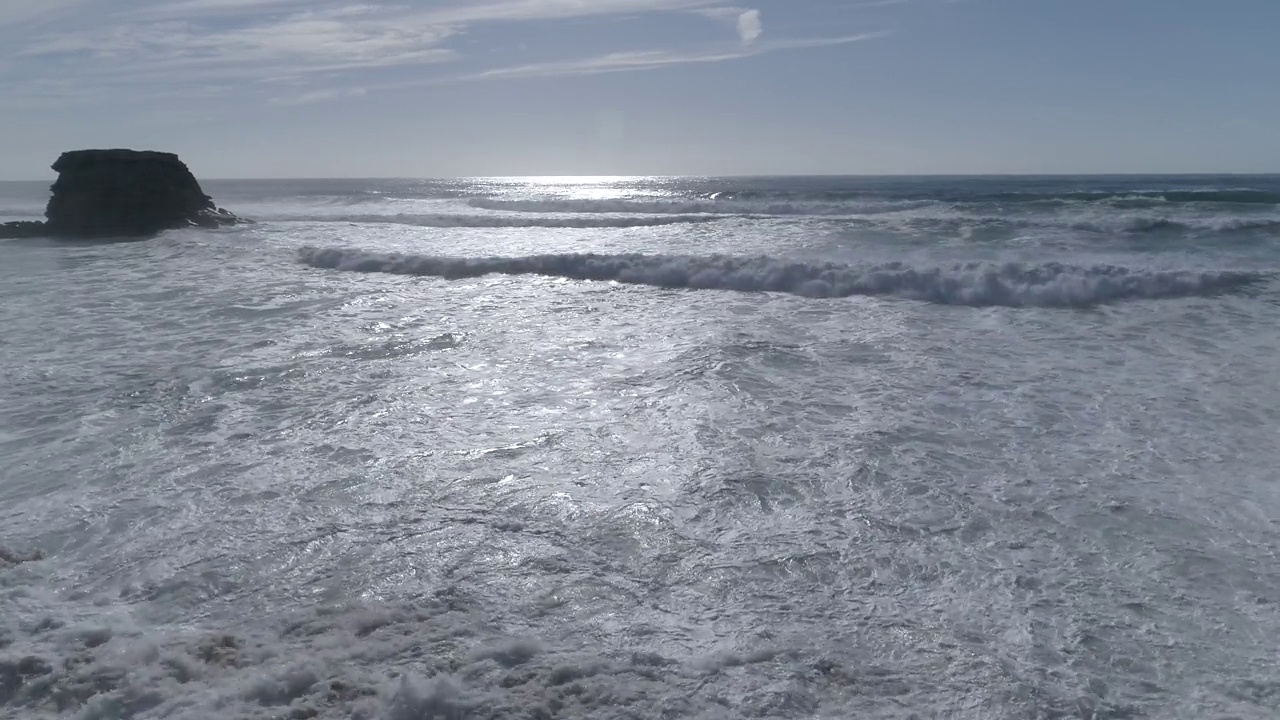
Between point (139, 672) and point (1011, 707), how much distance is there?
11.1 ft

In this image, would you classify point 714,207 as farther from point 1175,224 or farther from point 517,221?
point 1175,224

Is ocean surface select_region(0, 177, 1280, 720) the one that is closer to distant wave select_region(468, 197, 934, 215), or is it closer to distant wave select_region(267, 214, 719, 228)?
distant wave select_region(267, 214, 719, 228)

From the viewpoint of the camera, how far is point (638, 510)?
4.92 meters

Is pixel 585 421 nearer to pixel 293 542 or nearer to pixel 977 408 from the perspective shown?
pixel 293 542

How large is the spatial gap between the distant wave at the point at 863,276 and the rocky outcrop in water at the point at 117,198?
29.3ft

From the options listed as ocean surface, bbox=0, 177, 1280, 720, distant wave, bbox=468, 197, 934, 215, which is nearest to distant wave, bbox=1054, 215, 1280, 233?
distant wave, bbox=468, 197, 934, 215

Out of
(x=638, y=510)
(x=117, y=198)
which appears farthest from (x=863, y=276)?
(x=117, y=198)

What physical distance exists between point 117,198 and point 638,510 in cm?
2122

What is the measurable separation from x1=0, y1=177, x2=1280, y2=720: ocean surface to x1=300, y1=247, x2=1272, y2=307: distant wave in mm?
616

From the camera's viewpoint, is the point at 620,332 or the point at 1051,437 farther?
the point at 620,332

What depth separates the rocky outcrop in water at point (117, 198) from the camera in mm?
20672

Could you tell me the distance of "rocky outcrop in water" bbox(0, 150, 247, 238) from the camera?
2067cm

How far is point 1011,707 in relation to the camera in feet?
10.8

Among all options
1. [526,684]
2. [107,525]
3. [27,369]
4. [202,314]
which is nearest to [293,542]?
[107,525]
